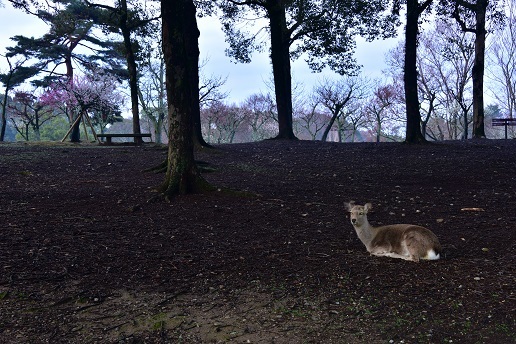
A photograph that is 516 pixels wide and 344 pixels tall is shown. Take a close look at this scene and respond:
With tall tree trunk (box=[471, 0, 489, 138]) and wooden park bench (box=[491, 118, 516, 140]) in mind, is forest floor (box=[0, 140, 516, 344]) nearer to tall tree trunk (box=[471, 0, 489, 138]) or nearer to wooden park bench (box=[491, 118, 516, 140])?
tall tree trunk (box=[471, 0, 489, 138])

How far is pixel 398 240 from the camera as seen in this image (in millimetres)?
4441

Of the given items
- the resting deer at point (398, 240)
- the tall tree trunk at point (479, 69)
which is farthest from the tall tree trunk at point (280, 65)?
the resting deer at point (398, 240)

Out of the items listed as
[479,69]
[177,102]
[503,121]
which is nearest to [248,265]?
[177,102]

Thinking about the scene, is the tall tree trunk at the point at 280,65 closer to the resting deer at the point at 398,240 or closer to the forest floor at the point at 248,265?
the forest floor at the point at 248,265

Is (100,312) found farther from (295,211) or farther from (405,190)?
(405,190)

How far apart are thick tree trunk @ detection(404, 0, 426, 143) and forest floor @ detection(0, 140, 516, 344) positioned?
5.13 metres

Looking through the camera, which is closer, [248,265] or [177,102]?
[248,265]

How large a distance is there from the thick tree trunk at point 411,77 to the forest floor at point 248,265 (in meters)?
5.13

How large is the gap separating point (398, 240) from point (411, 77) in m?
10.5

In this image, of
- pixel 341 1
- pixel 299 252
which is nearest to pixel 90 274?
pixel 299 252

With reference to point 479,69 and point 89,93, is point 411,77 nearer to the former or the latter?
point 479,69

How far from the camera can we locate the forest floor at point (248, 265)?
124 inches

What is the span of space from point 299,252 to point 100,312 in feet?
6.92

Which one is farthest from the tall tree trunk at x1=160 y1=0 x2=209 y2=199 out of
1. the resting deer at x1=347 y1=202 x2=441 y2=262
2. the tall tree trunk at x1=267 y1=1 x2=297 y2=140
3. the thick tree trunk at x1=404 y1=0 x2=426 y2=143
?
the tall tree trunk at x1=267 y1=1 x2=297 y2=140
